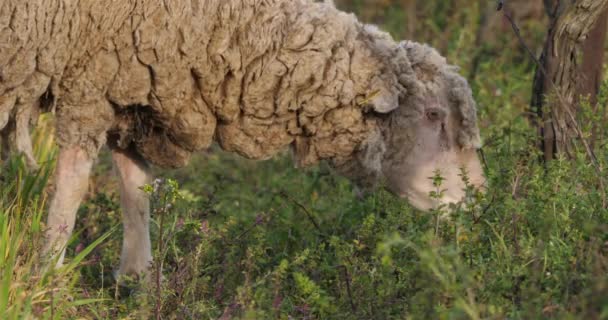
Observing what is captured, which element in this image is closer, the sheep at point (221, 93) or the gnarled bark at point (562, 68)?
the sheep at point (221, 93)

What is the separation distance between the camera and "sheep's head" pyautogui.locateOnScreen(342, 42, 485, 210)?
189 inches

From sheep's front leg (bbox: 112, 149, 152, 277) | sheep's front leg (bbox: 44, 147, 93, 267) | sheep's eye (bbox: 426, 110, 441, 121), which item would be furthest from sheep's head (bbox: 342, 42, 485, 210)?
sheep's front leg (bbox: 44, 147, 93, 267)

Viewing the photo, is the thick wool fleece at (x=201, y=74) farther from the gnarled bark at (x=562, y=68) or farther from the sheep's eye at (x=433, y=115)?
the gnarled bark at (x=562, y=68)

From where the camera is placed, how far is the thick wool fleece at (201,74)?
4074 millimetres

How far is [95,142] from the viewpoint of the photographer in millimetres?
4477

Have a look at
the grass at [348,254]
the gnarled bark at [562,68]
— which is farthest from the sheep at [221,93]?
the gnarled bark at [562,68]

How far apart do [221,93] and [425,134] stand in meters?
1.06

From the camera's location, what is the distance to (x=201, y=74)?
174 inches

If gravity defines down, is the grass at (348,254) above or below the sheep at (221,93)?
below

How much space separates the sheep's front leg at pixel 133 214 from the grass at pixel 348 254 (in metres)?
0.15

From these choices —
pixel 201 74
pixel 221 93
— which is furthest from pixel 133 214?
pixel 201 74

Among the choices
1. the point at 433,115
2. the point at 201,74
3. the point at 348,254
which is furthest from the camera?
the point at 433,115

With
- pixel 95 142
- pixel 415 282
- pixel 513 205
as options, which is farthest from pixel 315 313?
pixel 95 142

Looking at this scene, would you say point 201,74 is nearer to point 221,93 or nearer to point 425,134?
point 221,93
